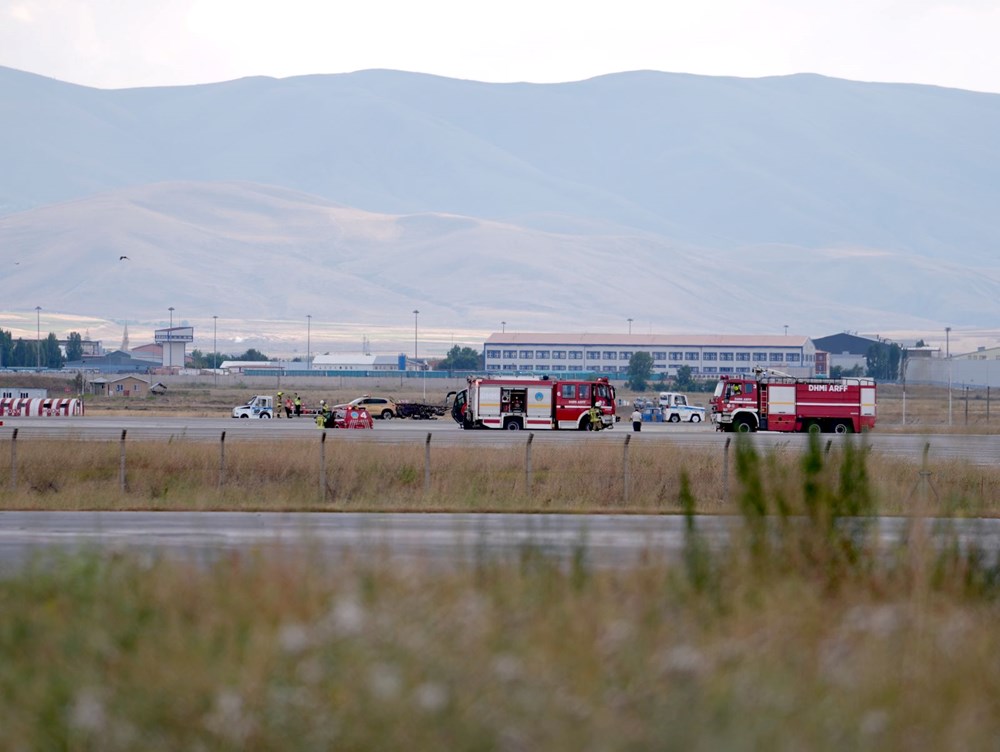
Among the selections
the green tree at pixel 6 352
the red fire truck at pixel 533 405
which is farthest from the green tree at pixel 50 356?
the red fire truck at pixel 533 405

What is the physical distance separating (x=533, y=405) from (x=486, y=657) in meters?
53.6

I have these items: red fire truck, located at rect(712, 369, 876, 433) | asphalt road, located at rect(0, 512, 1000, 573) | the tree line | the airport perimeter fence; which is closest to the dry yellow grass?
the airport perimeter fence

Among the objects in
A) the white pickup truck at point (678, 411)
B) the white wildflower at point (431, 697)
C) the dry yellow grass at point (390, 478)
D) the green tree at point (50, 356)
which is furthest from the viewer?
the green tree at point (50, 356)

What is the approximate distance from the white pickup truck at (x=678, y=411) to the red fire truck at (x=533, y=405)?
1909cm

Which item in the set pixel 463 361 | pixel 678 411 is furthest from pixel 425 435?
pixel 463 361

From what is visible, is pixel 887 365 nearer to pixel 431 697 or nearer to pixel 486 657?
pixel 486 657

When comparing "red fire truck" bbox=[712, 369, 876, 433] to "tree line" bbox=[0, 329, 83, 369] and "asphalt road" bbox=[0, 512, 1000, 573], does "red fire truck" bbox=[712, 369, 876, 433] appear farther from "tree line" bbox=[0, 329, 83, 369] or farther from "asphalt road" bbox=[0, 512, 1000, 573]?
"tree line" bbox=[0, 329, 83, 369]

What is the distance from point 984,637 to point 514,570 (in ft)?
12.8

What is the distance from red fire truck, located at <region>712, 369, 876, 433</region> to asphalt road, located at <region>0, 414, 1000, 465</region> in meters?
1.02

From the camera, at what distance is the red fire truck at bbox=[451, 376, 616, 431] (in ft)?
205

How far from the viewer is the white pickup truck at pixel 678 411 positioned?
268ft

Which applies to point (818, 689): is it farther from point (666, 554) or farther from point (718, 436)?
point (718, 436)

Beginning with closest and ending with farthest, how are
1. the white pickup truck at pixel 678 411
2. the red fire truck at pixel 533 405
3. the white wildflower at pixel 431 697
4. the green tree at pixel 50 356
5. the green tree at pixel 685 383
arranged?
1. the white wildflower at pixel 431 697
2. the red fire truck at pixel 533 405
3. the white pickup truck at pixel 678 411
4. the green tree at pixel 685 383
5. the green tree at pixel 50 356

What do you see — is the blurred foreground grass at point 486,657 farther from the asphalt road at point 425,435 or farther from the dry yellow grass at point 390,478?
the asphalt road at point 425,435
